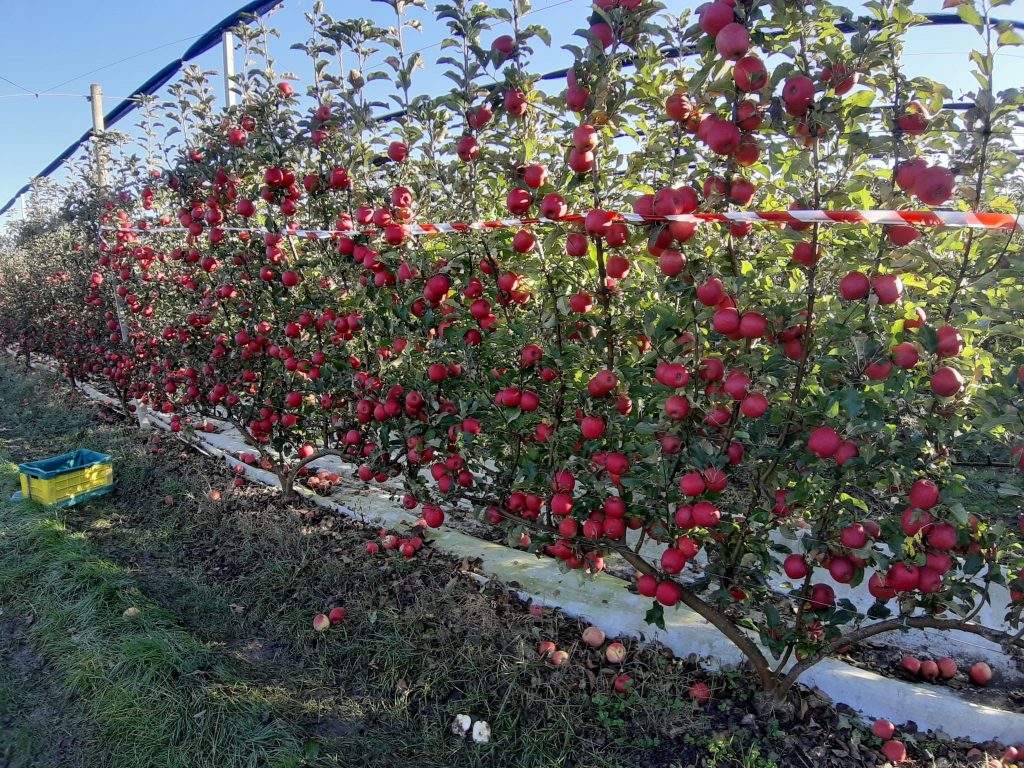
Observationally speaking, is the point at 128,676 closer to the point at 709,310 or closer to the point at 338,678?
the point at 338,678

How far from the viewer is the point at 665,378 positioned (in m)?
1.75

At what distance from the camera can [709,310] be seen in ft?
5.68

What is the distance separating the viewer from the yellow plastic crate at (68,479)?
4.09 metres

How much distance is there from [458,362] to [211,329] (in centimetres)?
275

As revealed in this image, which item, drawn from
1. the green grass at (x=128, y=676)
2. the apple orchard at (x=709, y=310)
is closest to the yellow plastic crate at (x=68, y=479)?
the green grass at (x=128, y=676)

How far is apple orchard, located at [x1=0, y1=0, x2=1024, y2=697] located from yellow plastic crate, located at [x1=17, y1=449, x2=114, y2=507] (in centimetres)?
232

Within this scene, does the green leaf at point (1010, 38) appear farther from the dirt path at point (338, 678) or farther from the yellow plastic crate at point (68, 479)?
the yellow plastic crate at point (68, 479)

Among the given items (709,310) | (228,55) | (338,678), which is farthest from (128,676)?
(228,55)

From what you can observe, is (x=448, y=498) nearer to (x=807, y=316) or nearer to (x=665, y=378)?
(x=665, y=378)

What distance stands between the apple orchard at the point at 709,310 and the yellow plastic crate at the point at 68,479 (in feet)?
7.61

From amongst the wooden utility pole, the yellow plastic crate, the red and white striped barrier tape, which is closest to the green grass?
the yellow plastic crate

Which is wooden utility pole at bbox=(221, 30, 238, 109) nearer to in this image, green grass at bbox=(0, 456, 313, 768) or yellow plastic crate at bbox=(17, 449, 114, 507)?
yellow plastic crate at bbox=(17, 449, 114, 507)

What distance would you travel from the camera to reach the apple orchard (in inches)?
63.5

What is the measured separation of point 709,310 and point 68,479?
176 inches
